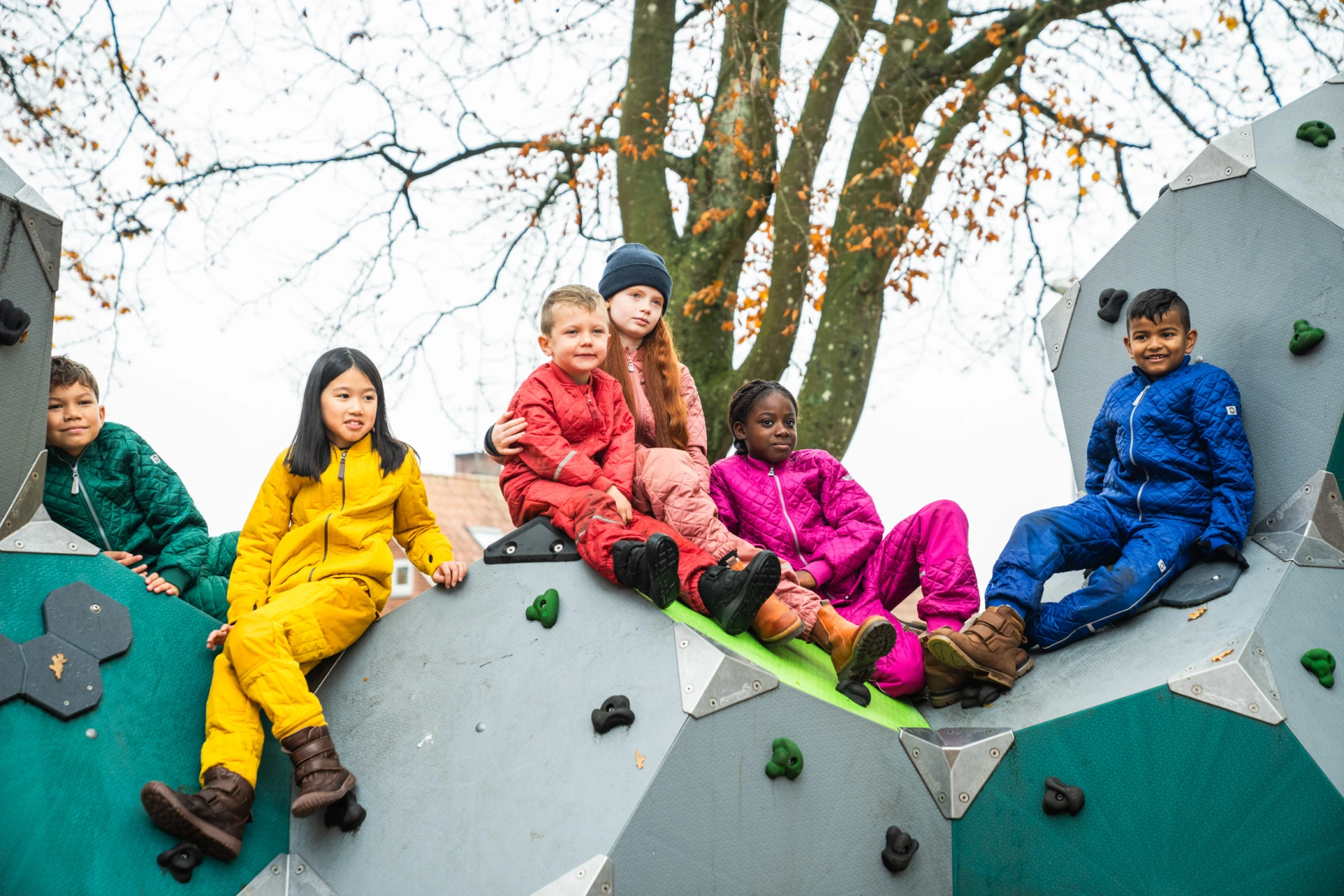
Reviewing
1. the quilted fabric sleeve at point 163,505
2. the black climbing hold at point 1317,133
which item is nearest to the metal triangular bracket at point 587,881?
the quilted fabric sleeve at point 163,505

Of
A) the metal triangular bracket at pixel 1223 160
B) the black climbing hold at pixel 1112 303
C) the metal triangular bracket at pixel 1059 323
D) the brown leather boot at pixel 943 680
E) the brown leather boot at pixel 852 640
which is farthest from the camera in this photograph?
the metal triangular bracket at pixel 1059 323

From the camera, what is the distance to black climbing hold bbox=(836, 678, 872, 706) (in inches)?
126

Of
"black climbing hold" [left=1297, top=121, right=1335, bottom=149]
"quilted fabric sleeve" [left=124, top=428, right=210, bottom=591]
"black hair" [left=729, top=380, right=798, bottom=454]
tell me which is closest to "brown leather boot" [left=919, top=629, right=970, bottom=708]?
"black hair" [left=729, top=380, right=798, bottom=454]

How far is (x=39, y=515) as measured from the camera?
322 centimetres

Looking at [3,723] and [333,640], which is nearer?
[3,723]

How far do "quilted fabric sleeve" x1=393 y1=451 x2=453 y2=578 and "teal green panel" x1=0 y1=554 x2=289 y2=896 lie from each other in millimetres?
655

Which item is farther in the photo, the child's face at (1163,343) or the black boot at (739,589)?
the child's face at (1163,343)

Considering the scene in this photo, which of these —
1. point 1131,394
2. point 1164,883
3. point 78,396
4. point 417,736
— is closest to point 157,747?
point 417,736

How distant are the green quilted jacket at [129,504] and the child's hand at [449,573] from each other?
89cm

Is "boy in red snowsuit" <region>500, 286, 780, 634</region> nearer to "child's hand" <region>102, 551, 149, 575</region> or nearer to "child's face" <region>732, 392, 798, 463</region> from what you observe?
"child's face" <region>732, 392, 798, 463</region>

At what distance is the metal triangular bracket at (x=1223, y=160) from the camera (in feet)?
12.1

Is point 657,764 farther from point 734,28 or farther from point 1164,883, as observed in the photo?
point 734,28

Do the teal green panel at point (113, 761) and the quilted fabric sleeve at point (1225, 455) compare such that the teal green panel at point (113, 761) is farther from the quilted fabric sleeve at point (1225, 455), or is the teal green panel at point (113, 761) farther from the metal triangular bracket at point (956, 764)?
the quilted fabric sleeve at point (1225, 455)

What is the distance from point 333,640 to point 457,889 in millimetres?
846
